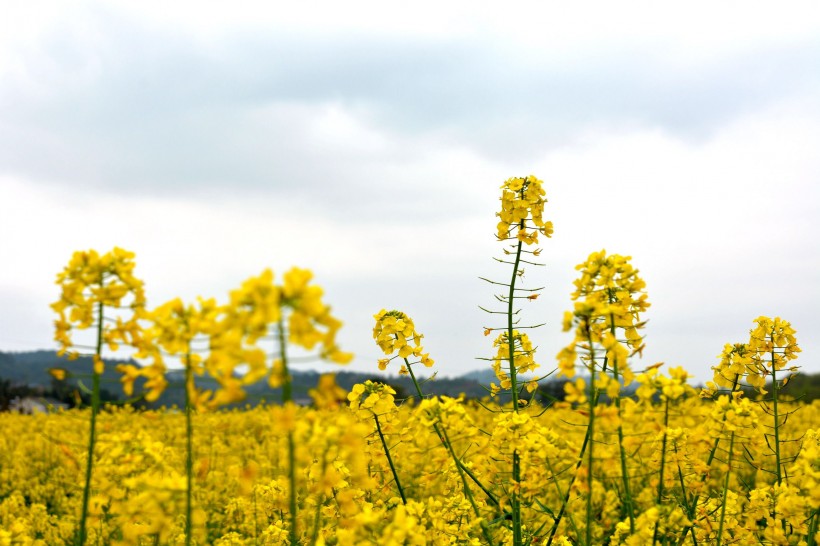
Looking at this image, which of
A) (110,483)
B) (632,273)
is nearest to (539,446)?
(632,273)

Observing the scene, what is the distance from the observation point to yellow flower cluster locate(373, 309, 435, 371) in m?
4.73

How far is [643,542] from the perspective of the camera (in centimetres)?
333

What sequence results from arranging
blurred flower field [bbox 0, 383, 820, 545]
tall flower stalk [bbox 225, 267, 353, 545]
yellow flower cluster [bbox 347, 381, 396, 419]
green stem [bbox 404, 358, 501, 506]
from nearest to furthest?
tall flower stalk [bbox 225, 267, 353, 545] → blurred flower field [bbox 0, 383, 820, 545] → green stem [bbox 404, 358, 501, 506] → yellow flower cluster [bbox 347, 381, 396, 419]

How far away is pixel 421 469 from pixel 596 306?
24.7 ft

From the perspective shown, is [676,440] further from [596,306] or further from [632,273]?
[596,306]

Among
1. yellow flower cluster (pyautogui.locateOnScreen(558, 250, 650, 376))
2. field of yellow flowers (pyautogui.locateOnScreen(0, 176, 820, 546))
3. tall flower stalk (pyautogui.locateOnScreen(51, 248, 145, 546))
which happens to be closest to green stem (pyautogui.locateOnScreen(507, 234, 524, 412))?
field of yellow flowers (pyautogui.locateOnScreen(0, 176, 820, 546))

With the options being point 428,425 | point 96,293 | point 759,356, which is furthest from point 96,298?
point 759,356

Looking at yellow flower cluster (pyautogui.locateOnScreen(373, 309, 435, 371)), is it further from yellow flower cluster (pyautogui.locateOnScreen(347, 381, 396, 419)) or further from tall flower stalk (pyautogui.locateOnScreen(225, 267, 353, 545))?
tall flower stalk (pyautogui.locateOnScreen(225, 267, 353, 545))

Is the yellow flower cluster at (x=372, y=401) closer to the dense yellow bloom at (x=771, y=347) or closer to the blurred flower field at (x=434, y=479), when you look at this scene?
the blurred flower field at (x=434, y=479)

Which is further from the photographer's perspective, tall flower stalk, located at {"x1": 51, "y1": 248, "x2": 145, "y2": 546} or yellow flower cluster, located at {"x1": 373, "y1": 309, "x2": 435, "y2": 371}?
yellow flower cluster, located at {"x1": 373, "y1": 309, "x2": 435, "y2": 371}

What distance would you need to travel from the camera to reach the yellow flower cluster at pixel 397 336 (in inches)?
186

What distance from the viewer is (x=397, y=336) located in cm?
477

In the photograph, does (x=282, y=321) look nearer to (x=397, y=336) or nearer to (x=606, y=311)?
(x=606, y=311)

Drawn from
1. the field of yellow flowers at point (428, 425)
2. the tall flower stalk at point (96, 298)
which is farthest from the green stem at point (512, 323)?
the tall flower stalk at point (96, 298)
